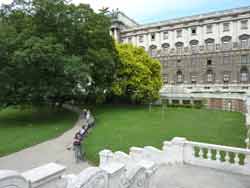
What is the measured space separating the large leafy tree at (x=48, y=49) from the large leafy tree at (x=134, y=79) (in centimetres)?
362

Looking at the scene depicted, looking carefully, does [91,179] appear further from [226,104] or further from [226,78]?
[226,78]

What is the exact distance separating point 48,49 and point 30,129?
518cm

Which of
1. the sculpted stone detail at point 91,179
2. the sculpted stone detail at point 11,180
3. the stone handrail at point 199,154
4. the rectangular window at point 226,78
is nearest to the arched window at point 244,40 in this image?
the rectangular window at point 226,78

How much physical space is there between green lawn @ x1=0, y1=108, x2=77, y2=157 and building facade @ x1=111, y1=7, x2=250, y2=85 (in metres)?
23.6

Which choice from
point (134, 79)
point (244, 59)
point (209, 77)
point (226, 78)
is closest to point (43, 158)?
point (134, 79)

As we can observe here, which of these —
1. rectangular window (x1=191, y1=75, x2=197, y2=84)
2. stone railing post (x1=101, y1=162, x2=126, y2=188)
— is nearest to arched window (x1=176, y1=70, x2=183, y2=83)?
rectangular window (x1=191, y1=75, x2=197, y2=84)

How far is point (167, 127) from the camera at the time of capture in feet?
44.3

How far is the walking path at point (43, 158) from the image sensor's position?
26.2ft

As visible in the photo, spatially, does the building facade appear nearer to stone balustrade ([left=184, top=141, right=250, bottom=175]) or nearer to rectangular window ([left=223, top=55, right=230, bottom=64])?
rectangular window ([left=223, top=55, right=230, bottom=64])

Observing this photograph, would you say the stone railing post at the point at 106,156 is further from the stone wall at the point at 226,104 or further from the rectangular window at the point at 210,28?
the rectangular window at the point at 210,28

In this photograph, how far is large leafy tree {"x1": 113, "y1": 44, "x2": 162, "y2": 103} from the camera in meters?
21.4

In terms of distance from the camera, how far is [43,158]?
8875 mm

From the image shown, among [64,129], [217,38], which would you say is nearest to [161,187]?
[64,129]

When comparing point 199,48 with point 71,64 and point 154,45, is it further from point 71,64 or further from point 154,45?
point 71,64
